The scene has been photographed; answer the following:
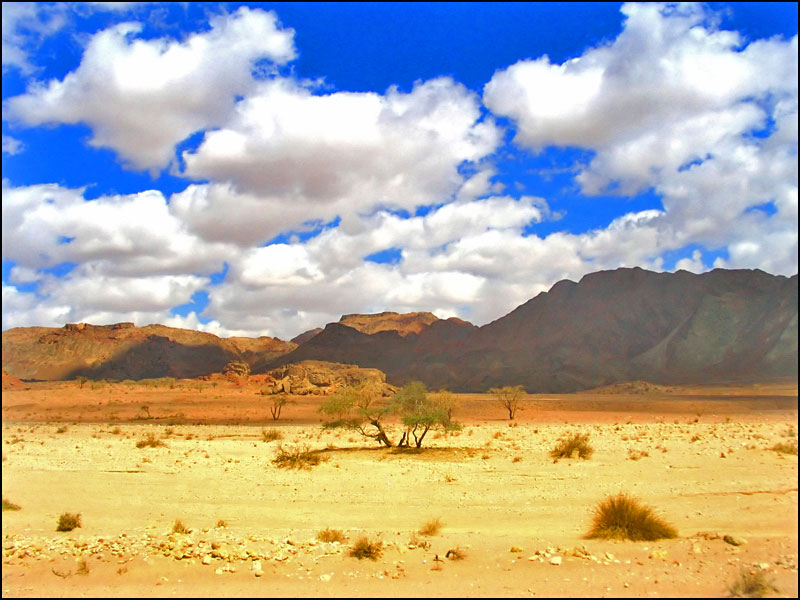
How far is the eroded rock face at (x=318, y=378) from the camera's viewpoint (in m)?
106

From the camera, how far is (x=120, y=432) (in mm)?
49688

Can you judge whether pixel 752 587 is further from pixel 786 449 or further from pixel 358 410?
pixel 358 410

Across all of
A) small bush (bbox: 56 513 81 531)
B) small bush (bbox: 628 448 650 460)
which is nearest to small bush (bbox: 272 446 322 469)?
small bush (bbox: 56 513 81 531)

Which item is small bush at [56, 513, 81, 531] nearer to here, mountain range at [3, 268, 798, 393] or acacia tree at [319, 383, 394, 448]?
acacia tree at [319, 383, 394, 448]

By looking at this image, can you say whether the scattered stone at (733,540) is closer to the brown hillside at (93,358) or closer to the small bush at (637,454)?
the small bush at (637,454)

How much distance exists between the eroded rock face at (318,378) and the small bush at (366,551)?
88064mm

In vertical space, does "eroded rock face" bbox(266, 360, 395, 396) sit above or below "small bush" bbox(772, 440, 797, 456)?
below

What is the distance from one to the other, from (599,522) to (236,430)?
47424 mm

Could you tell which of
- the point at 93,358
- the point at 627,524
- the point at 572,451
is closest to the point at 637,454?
the point at 572,451

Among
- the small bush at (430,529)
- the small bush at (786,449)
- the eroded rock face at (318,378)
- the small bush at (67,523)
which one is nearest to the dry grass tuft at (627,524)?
the small bush at (430,529)

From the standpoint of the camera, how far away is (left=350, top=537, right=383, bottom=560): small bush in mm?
11193

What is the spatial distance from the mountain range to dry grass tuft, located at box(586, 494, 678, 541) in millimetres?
96126

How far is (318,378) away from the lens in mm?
118062

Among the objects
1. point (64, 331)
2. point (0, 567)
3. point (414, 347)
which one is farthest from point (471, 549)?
point (64, 331)
